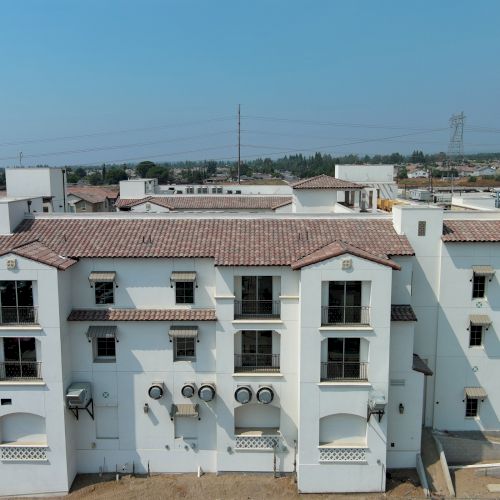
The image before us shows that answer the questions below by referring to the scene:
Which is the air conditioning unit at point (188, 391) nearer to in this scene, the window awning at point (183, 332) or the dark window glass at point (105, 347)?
the window awning at point (183, 332)

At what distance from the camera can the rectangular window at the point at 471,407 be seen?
2553cm

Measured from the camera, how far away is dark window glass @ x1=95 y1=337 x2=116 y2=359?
23.6 m

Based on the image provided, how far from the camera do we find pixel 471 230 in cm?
2492

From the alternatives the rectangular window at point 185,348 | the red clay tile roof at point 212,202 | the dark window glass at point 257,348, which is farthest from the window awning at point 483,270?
the red clay tile roof at point 212,202

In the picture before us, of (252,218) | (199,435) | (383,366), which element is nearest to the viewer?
(383,366)

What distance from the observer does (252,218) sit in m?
25.8

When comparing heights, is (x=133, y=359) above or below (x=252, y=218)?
below

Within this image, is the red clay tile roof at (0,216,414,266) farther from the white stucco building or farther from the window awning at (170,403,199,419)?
the window awning at (170,403,199,419)

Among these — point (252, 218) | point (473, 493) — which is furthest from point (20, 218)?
point (473, 493)

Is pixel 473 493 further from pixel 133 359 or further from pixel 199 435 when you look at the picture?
pixel 133 359

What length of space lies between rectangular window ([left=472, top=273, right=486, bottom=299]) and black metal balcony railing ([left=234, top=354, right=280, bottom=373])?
9826 millimetres

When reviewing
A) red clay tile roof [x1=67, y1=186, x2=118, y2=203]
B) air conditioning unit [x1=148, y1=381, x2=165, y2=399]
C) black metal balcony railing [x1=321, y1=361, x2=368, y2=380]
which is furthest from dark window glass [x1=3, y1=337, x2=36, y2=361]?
red clay tile roof [x1=67, y1=186, x2=118, y2=203]

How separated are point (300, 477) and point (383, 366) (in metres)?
5.94

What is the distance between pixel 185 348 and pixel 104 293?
437cm
